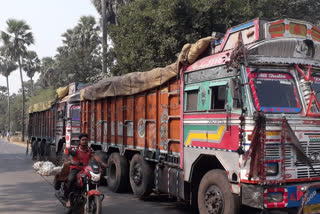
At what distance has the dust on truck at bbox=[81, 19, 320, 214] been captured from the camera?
498 cm

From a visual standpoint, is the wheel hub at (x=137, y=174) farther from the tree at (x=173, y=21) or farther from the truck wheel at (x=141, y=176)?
the tree at (x=173, y=21)

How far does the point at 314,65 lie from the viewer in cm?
578

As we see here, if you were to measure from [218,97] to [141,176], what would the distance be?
133 inches

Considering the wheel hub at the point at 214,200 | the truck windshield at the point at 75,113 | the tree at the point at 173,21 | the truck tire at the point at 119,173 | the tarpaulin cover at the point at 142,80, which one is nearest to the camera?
the wheel hub at the point at 214,200

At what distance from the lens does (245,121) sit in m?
5.11

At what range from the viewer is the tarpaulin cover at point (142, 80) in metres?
6.68

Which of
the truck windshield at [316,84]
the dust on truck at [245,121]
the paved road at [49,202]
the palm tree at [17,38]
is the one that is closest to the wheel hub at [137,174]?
the paved road at [49,202]

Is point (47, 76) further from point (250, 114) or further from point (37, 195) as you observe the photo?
point (250, 114)

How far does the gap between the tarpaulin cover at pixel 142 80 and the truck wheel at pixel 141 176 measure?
1666 mm

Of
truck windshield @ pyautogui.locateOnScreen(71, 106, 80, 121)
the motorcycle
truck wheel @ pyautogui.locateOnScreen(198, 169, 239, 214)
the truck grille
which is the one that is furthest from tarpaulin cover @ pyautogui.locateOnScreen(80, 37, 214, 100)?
the truck grille

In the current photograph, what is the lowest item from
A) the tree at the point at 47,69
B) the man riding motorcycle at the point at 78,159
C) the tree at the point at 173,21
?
the man riding motorcycle at the point at 78,159

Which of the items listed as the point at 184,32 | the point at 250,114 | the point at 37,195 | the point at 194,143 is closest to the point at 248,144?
the point at 250,114

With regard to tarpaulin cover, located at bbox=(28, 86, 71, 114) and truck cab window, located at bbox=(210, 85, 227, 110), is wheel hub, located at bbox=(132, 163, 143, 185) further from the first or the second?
tarpaulin cover, located at bbox=(28, 86, 71, 114)

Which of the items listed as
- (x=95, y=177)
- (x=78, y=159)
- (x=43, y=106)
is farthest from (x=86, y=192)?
(x=43, y=106)
